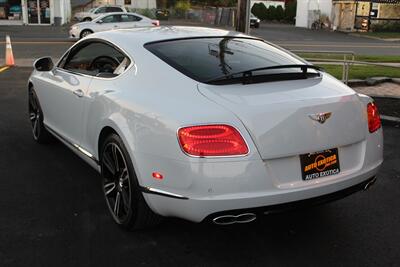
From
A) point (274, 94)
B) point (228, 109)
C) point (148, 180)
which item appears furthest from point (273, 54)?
point (148, 180)

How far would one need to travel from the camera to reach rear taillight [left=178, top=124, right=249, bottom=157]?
315 cm

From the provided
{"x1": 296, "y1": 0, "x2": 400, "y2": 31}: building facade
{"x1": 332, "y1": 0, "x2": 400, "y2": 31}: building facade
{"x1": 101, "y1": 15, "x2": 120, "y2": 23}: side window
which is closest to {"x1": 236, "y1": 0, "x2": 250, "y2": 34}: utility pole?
{"x1": 101, "y1": 15, "x2": 120, "y2": 23}: side window

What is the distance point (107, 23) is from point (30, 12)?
13.8m

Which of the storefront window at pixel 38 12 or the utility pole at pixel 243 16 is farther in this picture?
the storefront window at pixel 38 12

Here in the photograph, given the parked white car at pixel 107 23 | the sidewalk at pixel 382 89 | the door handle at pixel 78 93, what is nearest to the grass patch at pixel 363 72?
the sidewalk at pixel 382 89

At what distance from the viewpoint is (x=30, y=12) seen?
35.3 m

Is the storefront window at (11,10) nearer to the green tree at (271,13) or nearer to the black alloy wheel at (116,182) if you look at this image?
the green tree at (271,13)

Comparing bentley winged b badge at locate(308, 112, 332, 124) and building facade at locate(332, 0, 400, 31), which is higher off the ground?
bentley winged b badge at locate(308, 112, 332, 124)

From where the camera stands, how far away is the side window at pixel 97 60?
4.31 meters

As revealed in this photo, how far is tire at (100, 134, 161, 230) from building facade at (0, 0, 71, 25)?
3341 cm

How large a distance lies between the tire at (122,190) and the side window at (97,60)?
674mm

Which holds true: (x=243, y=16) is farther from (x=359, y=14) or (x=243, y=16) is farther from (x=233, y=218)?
(x=359, y=14)

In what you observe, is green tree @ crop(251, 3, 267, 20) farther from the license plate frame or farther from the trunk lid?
the license plate frame

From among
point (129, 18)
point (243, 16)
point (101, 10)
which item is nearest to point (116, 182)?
point (243, 16)
